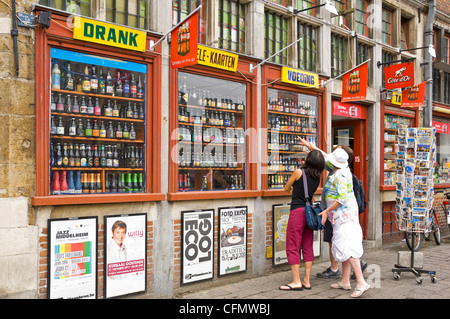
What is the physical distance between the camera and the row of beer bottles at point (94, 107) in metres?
5.71

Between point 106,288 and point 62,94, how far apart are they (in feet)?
8.24

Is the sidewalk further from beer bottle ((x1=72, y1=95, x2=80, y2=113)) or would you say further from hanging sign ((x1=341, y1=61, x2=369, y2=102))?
hanging sign ((x1=341, y1=61, x2=369, y2=102))

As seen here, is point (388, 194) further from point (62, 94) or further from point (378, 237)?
point (62, 94)

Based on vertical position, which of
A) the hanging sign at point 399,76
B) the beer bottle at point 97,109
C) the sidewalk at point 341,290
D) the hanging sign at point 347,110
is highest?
the hanging sign at point 399,76

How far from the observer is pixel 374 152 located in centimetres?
1080

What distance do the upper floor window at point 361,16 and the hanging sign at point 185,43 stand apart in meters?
5.79

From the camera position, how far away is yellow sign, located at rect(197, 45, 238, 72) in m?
6.95

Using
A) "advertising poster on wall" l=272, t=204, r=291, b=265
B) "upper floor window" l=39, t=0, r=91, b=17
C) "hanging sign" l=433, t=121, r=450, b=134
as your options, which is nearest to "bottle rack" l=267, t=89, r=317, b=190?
"advertising poster on wall" l=272, t=204, r=291, b=265

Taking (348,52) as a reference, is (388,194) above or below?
below

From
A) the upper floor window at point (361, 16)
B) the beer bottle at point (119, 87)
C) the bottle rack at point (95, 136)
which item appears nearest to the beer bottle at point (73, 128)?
the bottle rack at point (95, 136)

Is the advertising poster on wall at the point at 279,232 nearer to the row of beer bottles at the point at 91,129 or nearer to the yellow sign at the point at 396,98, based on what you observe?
the row of beer bottles at the point at 91,129

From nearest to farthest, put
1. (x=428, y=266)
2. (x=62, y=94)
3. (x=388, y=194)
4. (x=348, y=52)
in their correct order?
(x=62, y=94), (x=428, y=266), (x=348, y=52), (x=388, y=194)

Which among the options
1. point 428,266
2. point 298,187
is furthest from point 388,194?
point 298,187

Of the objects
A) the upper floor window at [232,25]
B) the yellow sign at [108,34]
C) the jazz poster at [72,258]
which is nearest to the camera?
the jazz poster at [72,258]
